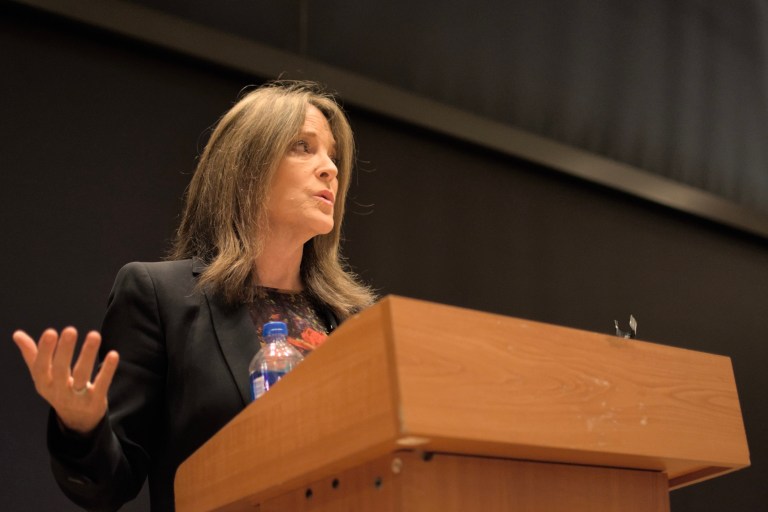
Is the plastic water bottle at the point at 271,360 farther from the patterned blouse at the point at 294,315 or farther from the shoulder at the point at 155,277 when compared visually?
the shoulder at the point at 155,277

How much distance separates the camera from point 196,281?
6.45 feet

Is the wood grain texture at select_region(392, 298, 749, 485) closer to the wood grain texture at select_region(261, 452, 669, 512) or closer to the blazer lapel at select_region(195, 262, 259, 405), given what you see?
the wood grain texture at select_region(261, 452, 669, 512)

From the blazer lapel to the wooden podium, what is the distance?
0.27m

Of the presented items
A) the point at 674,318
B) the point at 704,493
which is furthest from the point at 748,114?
the point at 704,493

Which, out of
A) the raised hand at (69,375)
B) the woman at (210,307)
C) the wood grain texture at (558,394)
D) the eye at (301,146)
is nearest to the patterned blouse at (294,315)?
the woman at (210,307)

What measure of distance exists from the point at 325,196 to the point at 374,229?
1.27 meters

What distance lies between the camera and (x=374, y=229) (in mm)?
3379

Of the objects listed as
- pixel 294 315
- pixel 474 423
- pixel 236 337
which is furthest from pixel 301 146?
pixel 474 423

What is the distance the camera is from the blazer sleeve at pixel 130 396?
166 centimetres

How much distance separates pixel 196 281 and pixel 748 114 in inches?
143

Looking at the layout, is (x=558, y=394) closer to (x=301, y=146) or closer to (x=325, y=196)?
(x=325, y=196)

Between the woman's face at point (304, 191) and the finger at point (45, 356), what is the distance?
76 centimetres

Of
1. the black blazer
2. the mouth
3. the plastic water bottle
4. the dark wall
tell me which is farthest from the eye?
the dark wall

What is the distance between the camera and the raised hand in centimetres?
139
